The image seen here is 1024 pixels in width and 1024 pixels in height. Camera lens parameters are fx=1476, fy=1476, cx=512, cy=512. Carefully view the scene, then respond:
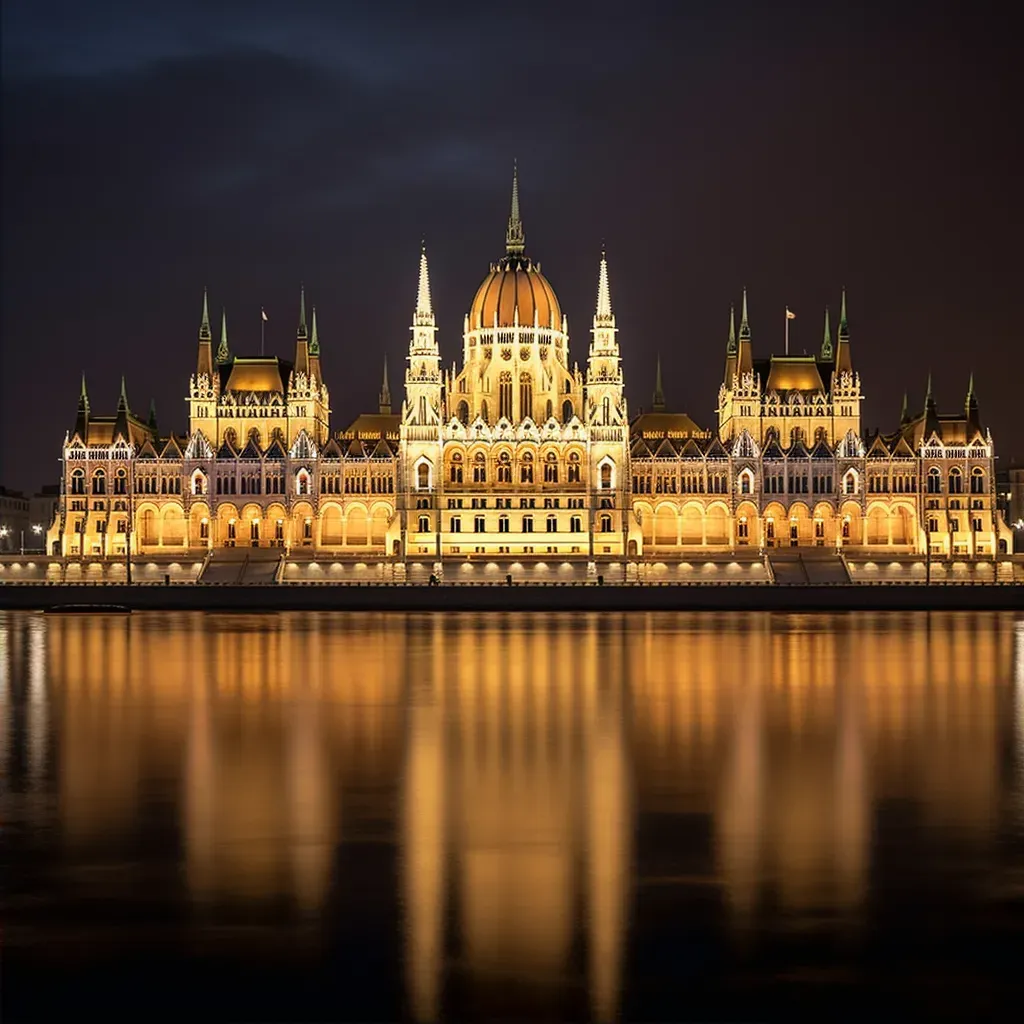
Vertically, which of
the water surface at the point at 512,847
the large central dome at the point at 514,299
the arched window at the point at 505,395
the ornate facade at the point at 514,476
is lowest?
the water surface at the point at 512,847

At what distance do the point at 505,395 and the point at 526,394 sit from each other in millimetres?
1629

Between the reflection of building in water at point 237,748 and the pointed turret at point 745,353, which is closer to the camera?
the reflection of building in water at point 237,748

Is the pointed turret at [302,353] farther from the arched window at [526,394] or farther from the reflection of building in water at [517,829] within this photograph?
the reflection of building in water at [517,829]

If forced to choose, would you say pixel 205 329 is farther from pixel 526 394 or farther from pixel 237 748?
pixel 237 748

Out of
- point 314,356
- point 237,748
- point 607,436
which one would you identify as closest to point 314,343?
point 314,356

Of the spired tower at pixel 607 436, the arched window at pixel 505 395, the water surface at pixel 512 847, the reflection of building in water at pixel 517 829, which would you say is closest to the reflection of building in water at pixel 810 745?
the water surface at pixel 512 847

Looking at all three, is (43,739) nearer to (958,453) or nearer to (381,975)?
(381,975)

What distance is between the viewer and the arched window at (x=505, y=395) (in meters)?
113

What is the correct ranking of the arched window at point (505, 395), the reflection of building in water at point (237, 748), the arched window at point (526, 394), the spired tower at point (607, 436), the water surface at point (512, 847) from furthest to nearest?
the arched window at point (526, 394) → the arched window at point (505, 395) → the spired tower at point (607, 436) → the reflection of building in water at point (237, 748) → the water surface at point (512, 847)

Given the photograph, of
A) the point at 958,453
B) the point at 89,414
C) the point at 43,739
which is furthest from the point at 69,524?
the point at 43,739

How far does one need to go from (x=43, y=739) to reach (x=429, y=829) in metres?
10.0

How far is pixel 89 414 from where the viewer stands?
116m

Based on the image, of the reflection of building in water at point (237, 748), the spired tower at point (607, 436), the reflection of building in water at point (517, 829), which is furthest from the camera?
the spired tower at point (607, 436)

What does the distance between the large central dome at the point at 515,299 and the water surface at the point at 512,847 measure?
82792 millimetres
